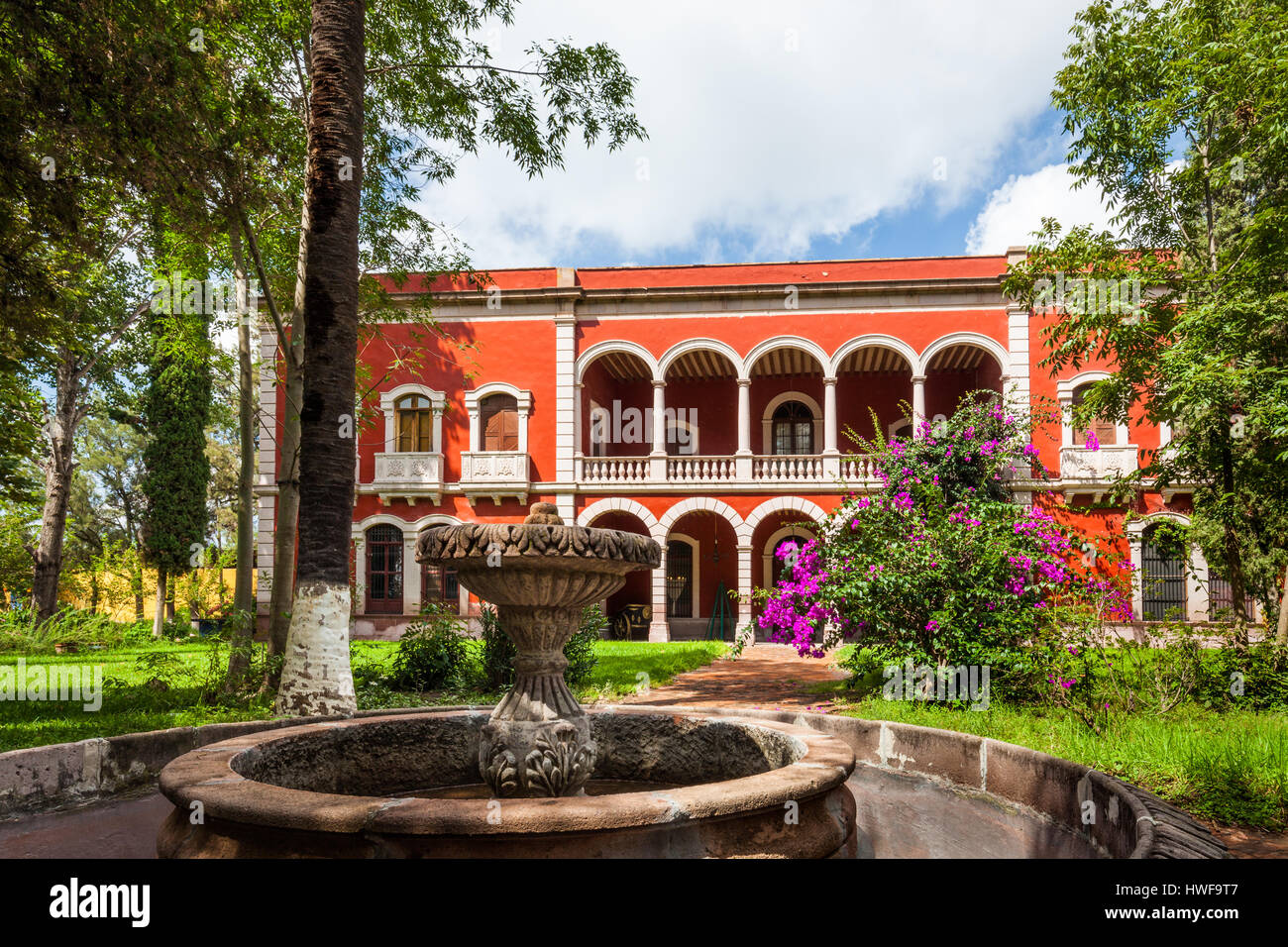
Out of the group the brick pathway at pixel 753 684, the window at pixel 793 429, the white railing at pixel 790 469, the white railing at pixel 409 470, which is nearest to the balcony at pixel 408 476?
the white railing at pixel 409 470

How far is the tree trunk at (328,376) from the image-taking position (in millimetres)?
6184

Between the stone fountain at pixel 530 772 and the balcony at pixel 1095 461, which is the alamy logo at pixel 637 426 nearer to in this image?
the balcony at pixel 1095 461

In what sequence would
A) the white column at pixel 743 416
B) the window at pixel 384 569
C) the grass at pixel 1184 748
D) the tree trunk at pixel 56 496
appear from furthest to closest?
the window at pixel 384 569 → the white column at pixel 743 416 → the tree trunk at pixel 56 496 → the grass at pixel 1184 748

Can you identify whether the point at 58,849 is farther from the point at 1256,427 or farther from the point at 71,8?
the point at 1256,427

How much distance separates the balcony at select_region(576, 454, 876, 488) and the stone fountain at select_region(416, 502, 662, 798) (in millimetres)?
15232

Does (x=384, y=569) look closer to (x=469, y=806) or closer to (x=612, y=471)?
(x=612, y=471)

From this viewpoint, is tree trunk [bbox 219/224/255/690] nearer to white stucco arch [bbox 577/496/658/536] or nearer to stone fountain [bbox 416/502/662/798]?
stone fountain [bbox 416/502/662/798]

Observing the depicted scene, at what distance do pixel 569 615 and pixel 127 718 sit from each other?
4.56m

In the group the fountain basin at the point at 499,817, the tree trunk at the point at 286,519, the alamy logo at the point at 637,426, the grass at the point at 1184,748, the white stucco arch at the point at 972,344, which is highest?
the white stucco arch at the point at 972,344

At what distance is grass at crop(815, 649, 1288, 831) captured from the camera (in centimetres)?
391

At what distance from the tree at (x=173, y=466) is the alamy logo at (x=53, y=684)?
28.6 ft

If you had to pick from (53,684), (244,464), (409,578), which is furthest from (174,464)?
(244,464)

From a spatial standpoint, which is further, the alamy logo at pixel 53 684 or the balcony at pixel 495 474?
the balcony at pixel 495 474

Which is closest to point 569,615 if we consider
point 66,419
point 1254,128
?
point 1254,128
